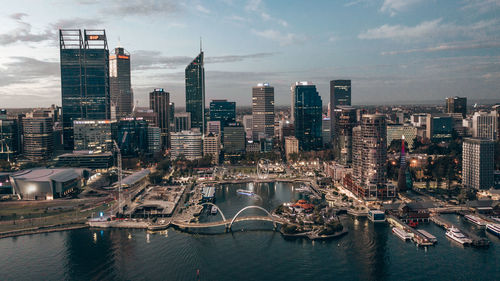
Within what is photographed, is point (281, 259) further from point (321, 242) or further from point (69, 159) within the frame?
point (69, 159)

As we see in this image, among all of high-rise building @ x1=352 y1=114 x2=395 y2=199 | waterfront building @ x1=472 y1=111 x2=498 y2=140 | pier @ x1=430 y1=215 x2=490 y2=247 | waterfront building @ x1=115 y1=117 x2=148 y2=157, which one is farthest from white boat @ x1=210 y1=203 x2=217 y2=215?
waterfront building @ x1=472 y1=111 x2=498 y2=140

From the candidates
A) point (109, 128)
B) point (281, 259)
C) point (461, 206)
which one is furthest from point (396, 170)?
point (109, 128)

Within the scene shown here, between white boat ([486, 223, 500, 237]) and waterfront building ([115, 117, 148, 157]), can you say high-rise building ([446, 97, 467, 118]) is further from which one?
waterfront building ([115, 117, 148, 157])

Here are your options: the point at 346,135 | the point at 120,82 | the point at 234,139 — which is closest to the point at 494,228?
the point at 346,135

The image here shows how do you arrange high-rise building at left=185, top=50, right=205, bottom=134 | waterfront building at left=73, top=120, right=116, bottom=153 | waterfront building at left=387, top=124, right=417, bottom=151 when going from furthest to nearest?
high-rise building at left=185, top=50, right=205, bottom=134, waterfront building at left=387, top=124, right=417, bottom=151, waterfront building at left=73, top=120, right=116, bottom=153

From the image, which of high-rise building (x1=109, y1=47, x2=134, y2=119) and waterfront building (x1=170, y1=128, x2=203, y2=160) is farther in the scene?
high-rise building (x1=109, y1=47, x2=134, y2=119)

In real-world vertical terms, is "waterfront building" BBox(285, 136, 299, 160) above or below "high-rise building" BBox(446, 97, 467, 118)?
below
